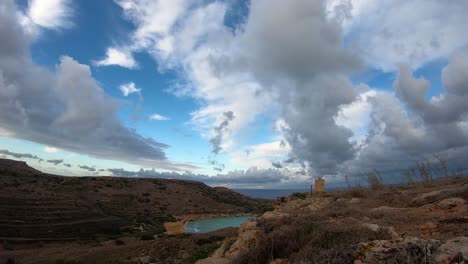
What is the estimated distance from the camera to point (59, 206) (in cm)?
6306

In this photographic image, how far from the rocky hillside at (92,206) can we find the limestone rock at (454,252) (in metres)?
54.1

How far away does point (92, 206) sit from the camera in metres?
71.1

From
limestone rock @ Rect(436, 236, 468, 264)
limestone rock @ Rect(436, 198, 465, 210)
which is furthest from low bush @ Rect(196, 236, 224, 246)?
limestone rock @ Rect(436, 236, 468, 264)

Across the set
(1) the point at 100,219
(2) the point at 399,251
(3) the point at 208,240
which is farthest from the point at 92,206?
(2) the point at 399,251

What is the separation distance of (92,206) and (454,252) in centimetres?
7689

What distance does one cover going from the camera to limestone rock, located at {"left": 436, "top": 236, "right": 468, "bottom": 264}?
4805 mm

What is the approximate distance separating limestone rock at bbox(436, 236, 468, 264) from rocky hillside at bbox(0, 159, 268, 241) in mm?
54106

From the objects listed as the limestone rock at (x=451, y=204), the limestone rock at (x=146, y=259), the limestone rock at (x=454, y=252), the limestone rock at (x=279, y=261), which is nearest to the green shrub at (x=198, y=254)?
the limestone rock at (x=146, y=259)

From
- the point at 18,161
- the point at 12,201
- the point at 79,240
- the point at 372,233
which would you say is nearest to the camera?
the point at 372,233

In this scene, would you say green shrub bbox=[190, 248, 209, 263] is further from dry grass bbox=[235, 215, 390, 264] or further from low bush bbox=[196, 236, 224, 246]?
dry grass bbox=[235, 215, 390, 264]

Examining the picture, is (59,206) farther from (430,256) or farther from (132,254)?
(430,256)

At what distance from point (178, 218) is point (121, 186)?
96.4 feet

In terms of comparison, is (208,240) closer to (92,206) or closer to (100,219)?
(100,219)

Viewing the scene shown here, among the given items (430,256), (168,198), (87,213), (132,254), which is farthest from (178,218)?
(430,256)
